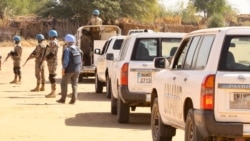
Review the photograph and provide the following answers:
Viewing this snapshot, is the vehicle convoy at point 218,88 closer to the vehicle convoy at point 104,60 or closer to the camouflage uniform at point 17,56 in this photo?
the vehicle convoy at point 104,60

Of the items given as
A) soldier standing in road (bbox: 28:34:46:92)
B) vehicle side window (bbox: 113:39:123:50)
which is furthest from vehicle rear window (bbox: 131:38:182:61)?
vehicle side window (bbox: 113:39:123:50)

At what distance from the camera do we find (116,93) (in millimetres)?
18203

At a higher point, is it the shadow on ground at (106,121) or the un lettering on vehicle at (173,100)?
the un lettering on vehicle at (173,100)

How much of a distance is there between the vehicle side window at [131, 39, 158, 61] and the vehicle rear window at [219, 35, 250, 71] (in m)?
6.18

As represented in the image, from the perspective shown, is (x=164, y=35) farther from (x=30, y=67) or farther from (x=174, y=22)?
(x=174, y=22)

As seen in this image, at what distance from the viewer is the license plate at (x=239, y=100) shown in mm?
10039

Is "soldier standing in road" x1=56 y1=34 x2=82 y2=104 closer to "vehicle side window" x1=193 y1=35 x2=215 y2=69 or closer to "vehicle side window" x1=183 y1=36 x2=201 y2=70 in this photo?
"vehicle side window" x1=183 y1=36 x2=201 y2=70

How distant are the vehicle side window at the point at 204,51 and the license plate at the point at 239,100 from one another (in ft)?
2.00

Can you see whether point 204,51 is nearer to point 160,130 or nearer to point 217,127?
point 217,127

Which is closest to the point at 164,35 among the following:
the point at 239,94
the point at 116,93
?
the point at 116,93

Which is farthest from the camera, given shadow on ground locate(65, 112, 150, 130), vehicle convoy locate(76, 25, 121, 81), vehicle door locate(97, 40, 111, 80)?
vehicle convoy locate(76, 25, 121, 81)

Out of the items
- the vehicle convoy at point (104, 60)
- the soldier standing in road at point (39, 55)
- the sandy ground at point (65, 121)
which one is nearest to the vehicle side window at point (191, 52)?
the sandy ground at point (65, 121)

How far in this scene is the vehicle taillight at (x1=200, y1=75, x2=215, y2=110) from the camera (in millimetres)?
10000

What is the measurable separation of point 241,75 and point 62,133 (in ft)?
19.7
